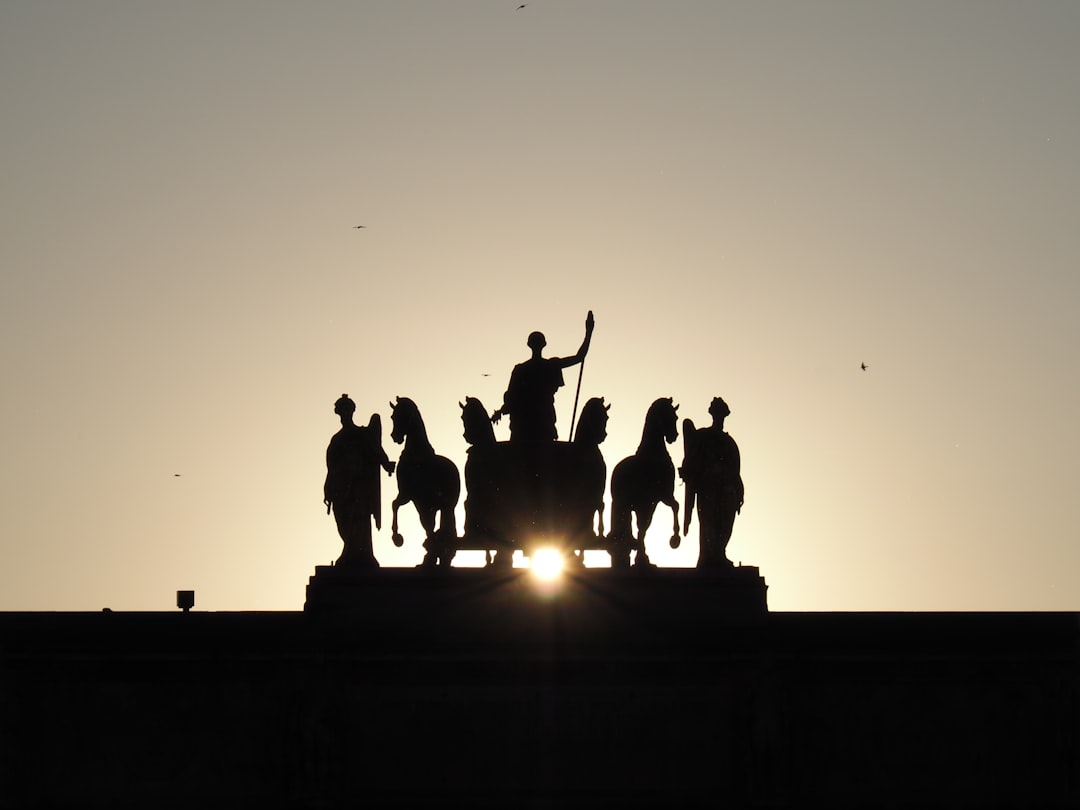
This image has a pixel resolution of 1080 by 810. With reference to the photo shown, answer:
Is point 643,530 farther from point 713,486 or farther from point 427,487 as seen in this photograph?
point 427,487

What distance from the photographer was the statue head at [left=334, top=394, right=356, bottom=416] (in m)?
47.7

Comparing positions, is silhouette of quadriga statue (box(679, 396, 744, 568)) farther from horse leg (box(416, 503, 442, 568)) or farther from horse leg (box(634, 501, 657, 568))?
horse leg (box(416, 503, 442, 568))

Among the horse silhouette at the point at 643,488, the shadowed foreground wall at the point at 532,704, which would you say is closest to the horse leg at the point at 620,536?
the horse silhouette at the point at 643,488

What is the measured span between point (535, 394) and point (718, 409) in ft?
9.21

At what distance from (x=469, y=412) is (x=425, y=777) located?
5.66 m

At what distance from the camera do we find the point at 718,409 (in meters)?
47.6

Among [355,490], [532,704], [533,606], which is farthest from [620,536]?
[355,490]

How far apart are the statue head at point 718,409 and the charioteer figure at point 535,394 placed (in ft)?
7.18

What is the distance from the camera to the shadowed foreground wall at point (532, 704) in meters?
46.1

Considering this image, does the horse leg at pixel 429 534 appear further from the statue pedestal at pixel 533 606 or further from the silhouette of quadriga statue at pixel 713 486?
the silhouette of quadriga statue at pixel 713 486

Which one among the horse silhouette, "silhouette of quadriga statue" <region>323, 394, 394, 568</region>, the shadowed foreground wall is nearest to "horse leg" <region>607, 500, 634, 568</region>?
the horse silhouette

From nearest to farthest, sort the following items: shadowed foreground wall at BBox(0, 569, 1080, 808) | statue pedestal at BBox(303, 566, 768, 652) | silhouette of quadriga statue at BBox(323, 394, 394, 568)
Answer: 1. shadowed foreground wall at BBox(0, 569, 1080, 808)
2. statue pedestal at BBox(303, 566, 768, 652)
3. silhouette of quadriga statue at BBox(323, 394, 394, 568)

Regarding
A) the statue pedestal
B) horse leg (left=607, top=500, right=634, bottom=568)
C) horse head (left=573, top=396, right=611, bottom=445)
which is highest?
horse head (left=573, top=396, right=611, bottom=445)

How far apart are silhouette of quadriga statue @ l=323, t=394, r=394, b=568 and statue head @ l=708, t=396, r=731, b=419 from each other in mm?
4808
